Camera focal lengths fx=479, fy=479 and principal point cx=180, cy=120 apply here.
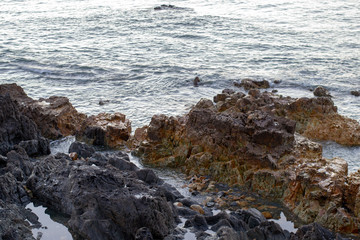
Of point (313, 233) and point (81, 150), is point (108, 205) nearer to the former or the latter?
point (313, 233)

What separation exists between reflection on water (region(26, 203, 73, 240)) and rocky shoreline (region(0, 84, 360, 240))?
12 cm

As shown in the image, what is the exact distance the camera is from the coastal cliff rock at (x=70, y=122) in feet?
34.3

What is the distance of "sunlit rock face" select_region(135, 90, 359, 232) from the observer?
7.28m

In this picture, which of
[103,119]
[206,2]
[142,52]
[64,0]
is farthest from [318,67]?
[64,0]

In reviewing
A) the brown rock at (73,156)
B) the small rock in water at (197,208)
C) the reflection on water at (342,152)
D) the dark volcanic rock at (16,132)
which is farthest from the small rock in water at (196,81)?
the small rock in water at (197,208)

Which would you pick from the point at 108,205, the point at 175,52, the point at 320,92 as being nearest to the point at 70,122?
the point at 108,205

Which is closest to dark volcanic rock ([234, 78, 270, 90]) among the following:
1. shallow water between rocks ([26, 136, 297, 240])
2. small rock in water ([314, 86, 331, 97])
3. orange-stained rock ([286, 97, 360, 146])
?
small rock in water ([314, 86, 331, 97])

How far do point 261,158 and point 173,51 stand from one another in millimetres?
12274

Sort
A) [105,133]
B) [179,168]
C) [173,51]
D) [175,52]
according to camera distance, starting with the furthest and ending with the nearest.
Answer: [173,51] < [175,52] < [105,133] < [179,168]

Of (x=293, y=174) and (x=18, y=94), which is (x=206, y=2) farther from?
(x=293, y=174)

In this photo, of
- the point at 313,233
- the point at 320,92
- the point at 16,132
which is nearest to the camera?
the point at 313,233

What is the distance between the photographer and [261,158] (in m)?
8.44

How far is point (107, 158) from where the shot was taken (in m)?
8.76

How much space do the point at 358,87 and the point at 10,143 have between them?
10566 mm
